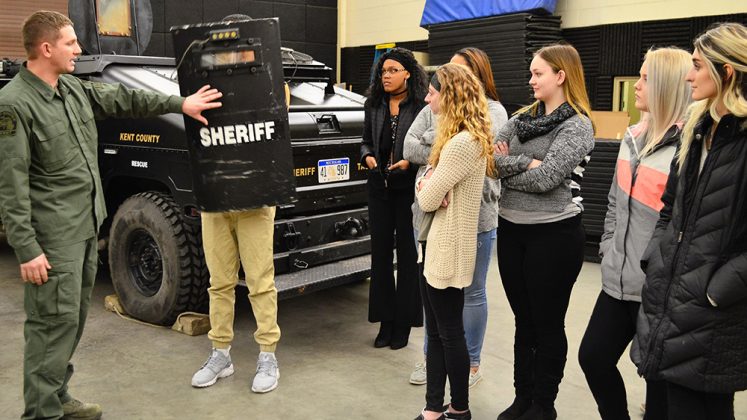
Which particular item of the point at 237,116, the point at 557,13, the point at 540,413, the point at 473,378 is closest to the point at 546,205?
the point at 540,413

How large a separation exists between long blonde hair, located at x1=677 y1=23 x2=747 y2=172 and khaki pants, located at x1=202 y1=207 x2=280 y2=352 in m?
2.29

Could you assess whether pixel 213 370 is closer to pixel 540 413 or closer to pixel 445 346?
pixel 445 346

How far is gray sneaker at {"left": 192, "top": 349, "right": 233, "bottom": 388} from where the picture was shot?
3838mm

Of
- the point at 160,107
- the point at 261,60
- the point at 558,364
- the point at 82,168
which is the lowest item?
the point at 558,364

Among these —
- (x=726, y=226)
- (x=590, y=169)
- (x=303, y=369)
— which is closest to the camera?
(x=726, y=226)

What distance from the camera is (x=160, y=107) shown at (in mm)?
3518

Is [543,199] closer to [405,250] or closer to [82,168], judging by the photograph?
[405,250]

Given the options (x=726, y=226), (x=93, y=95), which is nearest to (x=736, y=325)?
(x=726, y=226)

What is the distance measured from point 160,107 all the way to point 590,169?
445 cm

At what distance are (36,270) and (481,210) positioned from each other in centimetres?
197

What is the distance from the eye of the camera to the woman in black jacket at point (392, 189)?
4289 mm

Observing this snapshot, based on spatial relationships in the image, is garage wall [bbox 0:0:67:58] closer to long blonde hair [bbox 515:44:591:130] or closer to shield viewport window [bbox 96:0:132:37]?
shield viewport window [bbox 96:0:132:37]

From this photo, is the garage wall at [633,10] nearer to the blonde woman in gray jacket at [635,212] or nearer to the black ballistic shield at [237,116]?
the blonde woman in gray jacket at [635,212]

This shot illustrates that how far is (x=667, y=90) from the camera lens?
2.70 meters
